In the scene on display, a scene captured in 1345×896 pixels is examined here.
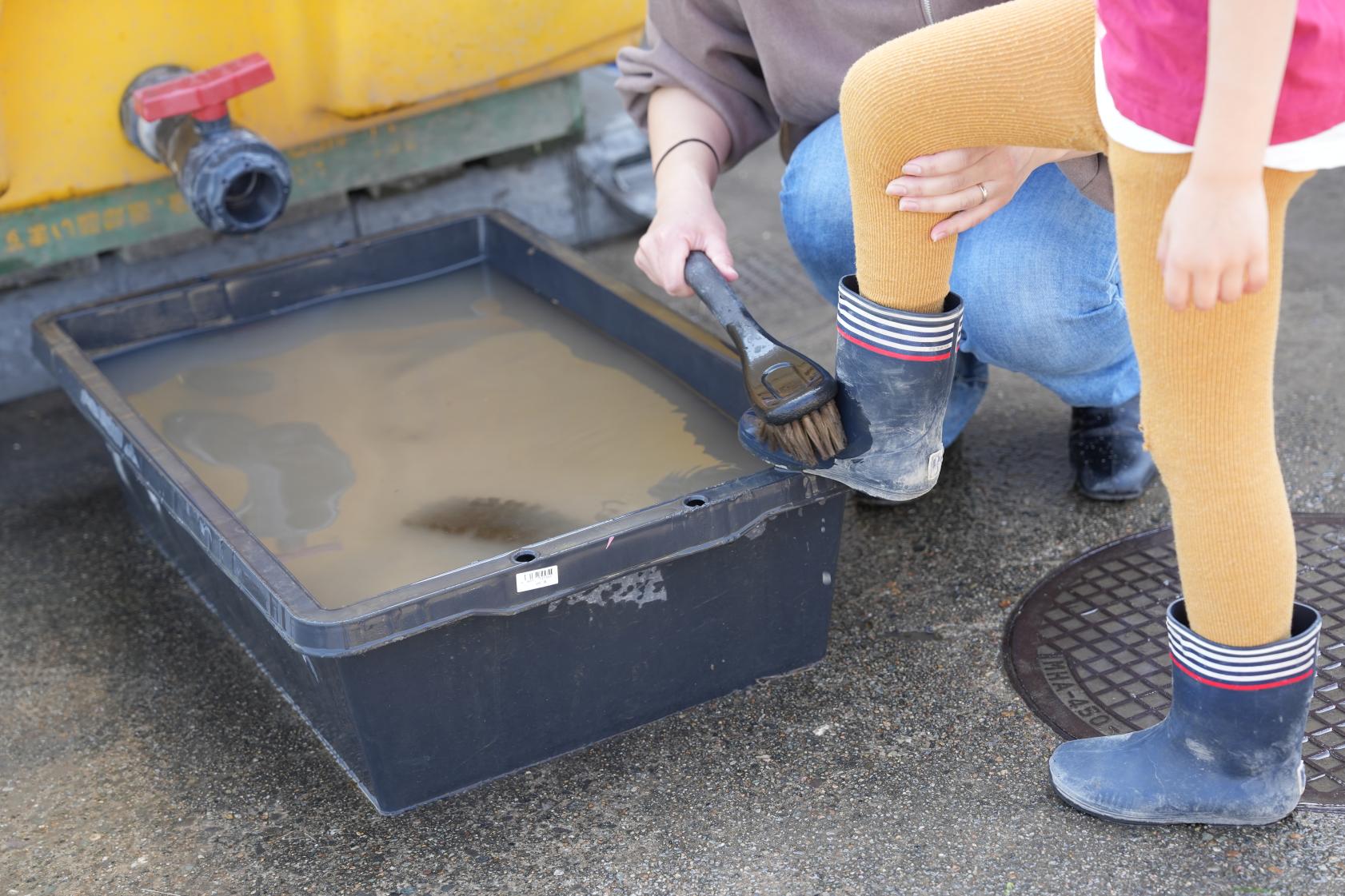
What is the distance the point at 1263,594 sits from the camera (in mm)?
1020

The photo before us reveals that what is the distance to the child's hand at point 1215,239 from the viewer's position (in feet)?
2.80

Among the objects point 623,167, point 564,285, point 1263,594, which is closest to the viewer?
point 1263,594

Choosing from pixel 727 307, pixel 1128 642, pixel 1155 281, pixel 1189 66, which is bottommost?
pixel 1128 642

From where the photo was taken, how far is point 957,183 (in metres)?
1.14

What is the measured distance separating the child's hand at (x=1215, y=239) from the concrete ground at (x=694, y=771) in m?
0.48

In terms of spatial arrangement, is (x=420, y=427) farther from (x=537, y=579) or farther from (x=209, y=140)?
(x=537, y=579)

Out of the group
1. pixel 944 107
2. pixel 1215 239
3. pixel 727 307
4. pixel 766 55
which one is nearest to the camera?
pixel 1215 239

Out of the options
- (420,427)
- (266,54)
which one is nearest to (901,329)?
(420,427)

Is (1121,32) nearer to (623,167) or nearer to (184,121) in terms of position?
(184,121)

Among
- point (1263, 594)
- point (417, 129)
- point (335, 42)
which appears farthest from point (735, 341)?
point (417, 129)

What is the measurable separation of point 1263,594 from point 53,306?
1626 mm

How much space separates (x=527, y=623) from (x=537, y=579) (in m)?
0.06

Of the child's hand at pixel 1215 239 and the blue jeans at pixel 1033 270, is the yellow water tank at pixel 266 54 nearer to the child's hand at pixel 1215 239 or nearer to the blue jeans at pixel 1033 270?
the blue jeans at pixel 1033 270

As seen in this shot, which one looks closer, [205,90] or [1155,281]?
[1155,281]
